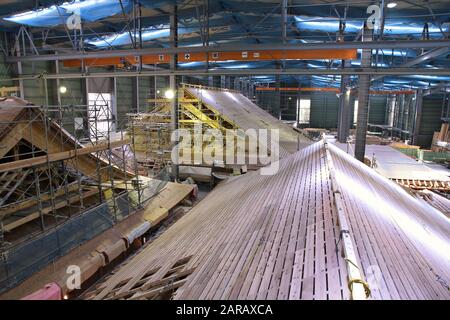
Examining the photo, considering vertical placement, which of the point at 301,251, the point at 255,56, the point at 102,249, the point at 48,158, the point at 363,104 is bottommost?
the point at 102,249

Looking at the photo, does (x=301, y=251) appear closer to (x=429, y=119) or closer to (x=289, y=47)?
(x=289, y=47)

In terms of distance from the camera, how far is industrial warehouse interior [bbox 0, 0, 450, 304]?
12.6 feet

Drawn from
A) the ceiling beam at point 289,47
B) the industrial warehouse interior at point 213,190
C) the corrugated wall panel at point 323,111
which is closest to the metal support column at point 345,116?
the industrial warehouse interior at point 213,190

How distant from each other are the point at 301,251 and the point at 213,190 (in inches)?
308

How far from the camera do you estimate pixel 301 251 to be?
3828mm

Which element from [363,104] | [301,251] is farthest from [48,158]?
[363,104]

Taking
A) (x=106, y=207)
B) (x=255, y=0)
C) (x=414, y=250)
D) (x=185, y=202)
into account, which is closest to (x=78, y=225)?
(x=106, y=207)

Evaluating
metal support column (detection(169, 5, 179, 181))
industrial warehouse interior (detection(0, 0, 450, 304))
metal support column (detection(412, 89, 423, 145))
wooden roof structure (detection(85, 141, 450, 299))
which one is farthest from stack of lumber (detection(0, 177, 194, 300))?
metal support column (detection(412, 89, 423, 145))

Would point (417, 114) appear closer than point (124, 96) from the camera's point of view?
No

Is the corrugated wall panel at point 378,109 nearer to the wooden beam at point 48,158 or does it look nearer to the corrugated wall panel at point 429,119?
the corrugated wall panel at point 429,119

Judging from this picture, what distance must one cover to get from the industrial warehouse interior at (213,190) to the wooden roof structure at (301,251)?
3cm

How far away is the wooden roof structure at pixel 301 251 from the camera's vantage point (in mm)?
3301
